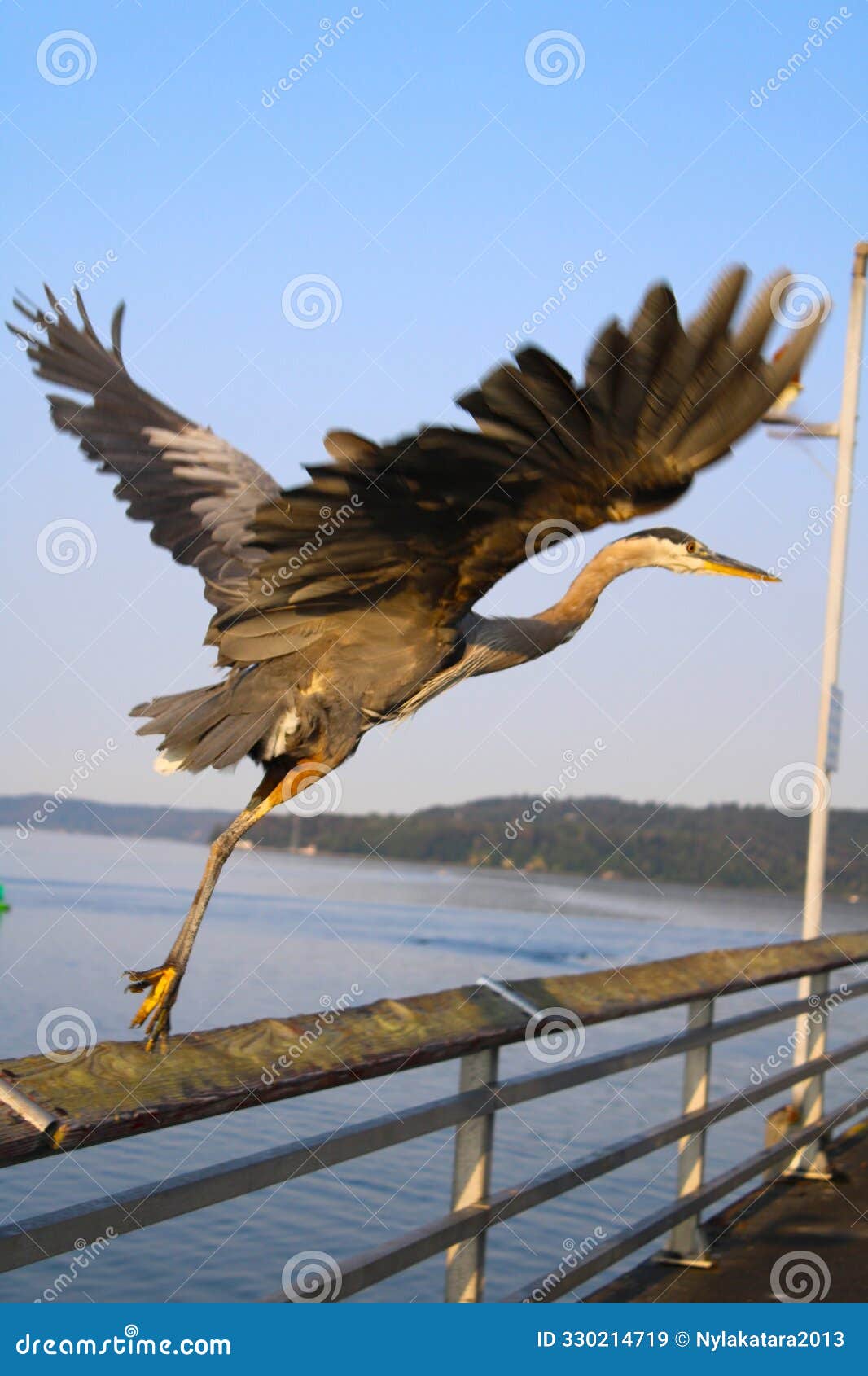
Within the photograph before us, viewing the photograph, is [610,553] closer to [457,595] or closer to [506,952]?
[457,595]

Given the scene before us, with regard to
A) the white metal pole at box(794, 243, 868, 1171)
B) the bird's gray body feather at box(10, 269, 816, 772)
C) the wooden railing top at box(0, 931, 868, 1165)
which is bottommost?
the wooden railing top at box(0, 931, 868, 1165)

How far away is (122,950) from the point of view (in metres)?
27.5

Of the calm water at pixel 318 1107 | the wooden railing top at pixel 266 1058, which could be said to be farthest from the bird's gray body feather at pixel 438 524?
the calm water at pixel 318 1107

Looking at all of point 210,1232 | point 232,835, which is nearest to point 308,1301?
point 232,835

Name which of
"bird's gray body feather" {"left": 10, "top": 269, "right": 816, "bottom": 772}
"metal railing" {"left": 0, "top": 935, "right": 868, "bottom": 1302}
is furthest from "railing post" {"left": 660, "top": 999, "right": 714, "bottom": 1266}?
"bird's gray body feather" {"left": 10, "top": 269, "right": 816, "bottom": 772}

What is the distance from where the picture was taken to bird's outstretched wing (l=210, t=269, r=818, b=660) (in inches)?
129

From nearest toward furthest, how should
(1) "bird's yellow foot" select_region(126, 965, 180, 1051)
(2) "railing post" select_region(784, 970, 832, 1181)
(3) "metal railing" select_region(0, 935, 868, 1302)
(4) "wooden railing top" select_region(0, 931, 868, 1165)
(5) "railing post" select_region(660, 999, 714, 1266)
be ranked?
(4) "wooden railing top" select_region(0, 931, 868, 1165) < (3) "metal railing" select_region(0, 935, 868, 1302) < (1) "bird's yellow foot" select_region(126, 965, 180, 1051) < (5) "railing post" select_region(660, 999, 714, 1266) < (2) "railing post" select_region(784, 970, 832, 1181)

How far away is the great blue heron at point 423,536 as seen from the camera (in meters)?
3.33

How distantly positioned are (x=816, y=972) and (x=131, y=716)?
3.35 meters

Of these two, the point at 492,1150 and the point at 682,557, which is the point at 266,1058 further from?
the point at 682,557

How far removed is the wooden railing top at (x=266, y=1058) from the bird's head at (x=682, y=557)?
50.5 inches

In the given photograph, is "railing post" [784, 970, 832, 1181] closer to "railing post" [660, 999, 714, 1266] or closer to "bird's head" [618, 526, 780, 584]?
"railing post" [660, 999, 714, 1266]

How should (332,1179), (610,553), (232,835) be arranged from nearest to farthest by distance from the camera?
1. (232,835)
2. (610,553)
3. (332,1179)

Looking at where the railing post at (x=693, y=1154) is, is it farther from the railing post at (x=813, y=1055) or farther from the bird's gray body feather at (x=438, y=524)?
the bird's gray body feather at (x=438, y=524)
